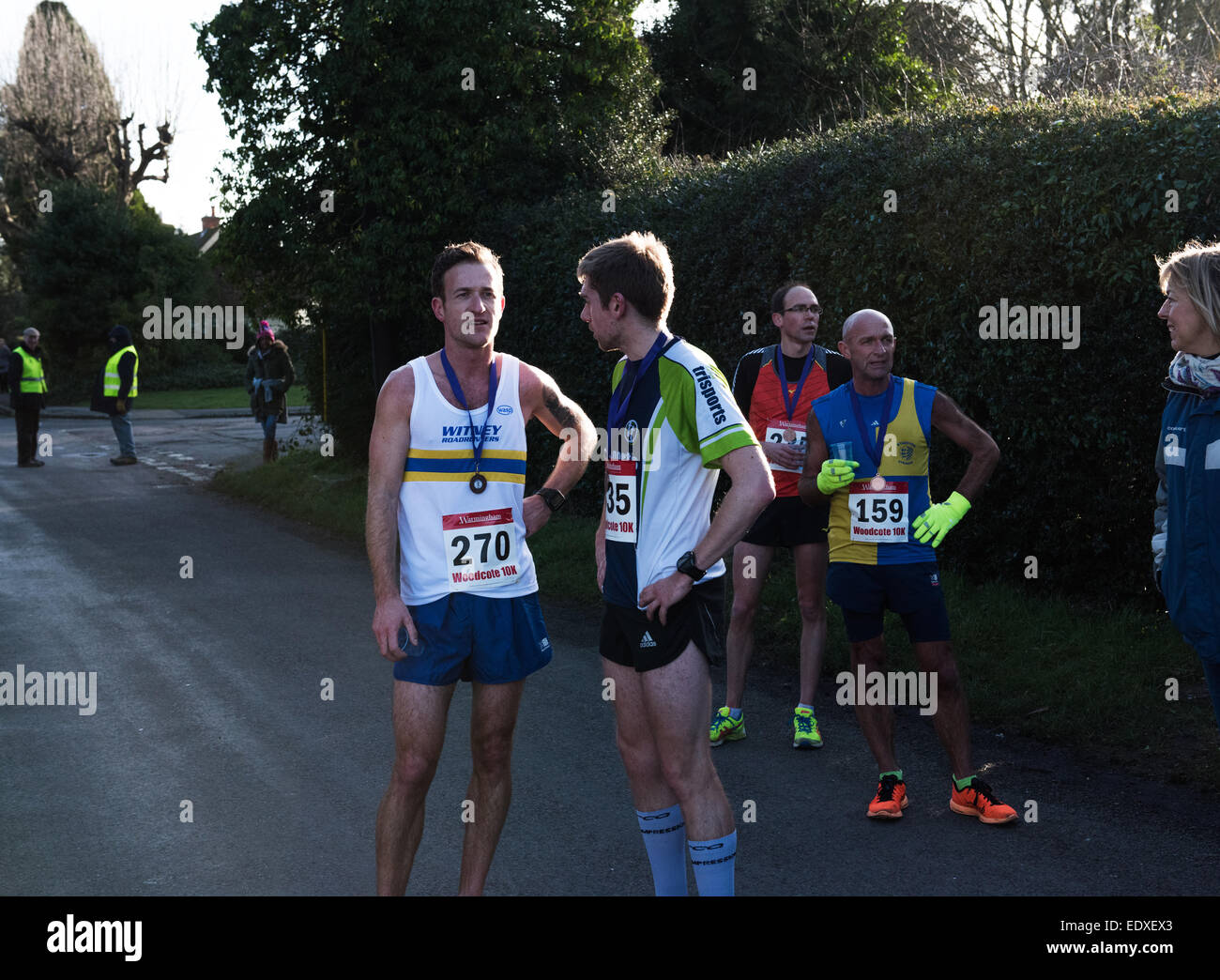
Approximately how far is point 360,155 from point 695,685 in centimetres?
1367

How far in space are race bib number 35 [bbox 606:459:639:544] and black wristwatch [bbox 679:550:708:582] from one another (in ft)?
0.82

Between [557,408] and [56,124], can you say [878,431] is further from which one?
[56,124]

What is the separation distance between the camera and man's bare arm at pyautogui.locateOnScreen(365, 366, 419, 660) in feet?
12.9

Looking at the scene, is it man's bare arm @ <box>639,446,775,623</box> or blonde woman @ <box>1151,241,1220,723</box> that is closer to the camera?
man's bare arm @ <box>639,446,775,623</box>

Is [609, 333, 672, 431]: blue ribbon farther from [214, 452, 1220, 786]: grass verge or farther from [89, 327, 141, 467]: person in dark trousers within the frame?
[89, 327, 141, 467]: person in dark trousers

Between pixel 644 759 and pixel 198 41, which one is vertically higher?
pixel 198 41

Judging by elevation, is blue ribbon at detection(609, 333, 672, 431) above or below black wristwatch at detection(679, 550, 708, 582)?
above

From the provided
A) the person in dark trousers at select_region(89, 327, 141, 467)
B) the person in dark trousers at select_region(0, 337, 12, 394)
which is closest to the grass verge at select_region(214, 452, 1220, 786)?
the person in dark trousers at select_region(89, 327, 141, 467)

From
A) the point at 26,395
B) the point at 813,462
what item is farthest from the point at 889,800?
the point at 26,395

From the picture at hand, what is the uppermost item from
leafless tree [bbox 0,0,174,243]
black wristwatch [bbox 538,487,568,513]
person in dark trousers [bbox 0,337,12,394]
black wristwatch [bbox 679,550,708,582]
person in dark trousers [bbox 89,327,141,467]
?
leafless tree [bbox 0,0,174,243]

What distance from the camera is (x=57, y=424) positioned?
3231 centimetres

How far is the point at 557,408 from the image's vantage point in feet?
14.8
